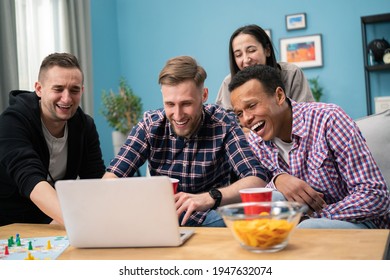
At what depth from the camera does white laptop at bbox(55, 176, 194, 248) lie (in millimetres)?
1185

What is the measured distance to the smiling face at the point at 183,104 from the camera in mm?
1901

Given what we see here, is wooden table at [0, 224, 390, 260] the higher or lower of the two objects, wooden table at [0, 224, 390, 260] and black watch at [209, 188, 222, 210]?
the lower

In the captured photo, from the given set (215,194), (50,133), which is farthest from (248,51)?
(215,194)

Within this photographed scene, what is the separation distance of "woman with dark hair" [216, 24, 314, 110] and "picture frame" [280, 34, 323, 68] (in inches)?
86.7

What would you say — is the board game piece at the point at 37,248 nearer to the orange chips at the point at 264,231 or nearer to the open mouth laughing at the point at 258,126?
the orange chips at the point at 264,231

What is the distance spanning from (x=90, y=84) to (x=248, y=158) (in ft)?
11.1

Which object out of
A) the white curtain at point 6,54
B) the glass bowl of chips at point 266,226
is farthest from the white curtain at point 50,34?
the glass bowl of chips at point 266,226

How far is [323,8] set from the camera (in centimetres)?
509

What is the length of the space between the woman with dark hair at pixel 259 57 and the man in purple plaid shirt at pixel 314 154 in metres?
1.04

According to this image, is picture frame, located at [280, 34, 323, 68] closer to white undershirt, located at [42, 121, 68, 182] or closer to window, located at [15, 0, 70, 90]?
window, located at [15, 0, 70, 90]

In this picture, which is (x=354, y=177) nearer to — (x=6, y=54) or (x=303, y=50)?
(x=6, y=54)

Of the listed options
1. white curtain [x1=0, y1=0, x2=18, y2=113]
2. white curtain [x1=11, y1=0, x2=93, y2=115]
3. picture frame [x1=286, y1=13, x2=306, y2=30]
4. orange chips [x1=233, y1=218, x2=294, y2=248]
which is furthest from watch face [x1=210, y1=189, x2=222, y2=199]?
picture frame [x1=286, y1=13, x2=306, y2=30]
